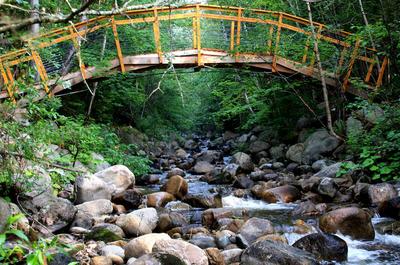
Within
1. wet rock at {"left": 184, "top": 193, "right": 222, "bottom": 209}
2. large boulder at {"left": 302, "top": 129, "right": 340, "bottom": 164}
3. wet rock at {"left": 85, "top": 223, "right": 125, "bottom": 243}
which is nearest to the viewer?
wet rock at {"left": 85, "top": 223, "right": 125, "bottom": 243}

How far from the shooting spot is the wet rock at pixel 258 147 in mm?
15599

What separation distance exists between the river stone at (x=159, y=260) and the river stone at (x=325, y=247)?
192 centimetres

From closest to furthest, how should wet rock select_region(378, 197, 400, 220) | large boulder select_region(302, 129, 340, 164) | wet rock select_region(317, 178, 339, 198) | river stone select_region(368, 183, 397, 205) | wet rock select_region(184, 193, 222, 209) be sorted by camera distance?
wet rock select_region(378, 197, 400, 220) < river stone select_region(368, 183, 397, 205) < wet rock select_region(317, 178, 339, 198) < wet rock select_region(184, 193, 222, 209) < large boulder select_region(302, 129, 340, 164)

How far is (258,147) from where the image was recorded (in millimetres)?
15789

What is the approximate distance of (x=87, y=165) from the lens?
955cm

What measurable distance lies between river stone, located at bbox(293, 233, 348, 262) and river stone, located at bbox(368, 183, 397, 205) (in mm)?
2512

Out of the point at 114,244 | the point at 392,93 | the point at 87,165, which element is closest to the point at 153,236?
the point at 114,244

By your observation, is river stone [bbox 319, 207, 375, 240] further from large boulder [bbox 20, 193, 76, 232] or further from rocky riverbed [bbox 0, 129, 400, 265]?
large boulder [bbox 20, 193, 76, 232]

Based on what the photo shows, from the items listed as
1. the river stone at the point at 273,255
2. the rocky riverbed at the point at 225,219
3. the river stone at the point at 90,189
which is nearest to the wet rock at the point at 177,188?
the rocky riverbed at the point at 225,219

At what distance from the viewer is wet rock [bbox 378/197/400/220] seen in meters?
6.77

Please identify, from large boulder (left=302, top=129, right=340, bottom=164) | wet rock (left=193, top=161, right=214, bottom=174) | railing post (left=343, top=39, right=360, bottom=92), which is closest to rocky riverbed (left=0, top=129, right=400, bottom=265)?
large boulder (left=302, top=129, right=340, bottom=164)

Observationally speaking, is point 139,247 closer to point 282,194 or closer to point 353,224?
point 353,224

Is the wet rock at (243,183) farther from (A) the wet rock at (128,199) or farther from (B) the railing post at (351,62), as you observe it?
(B) the railing post at (351,62)

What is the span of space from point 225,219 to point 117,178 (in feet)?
9.87
